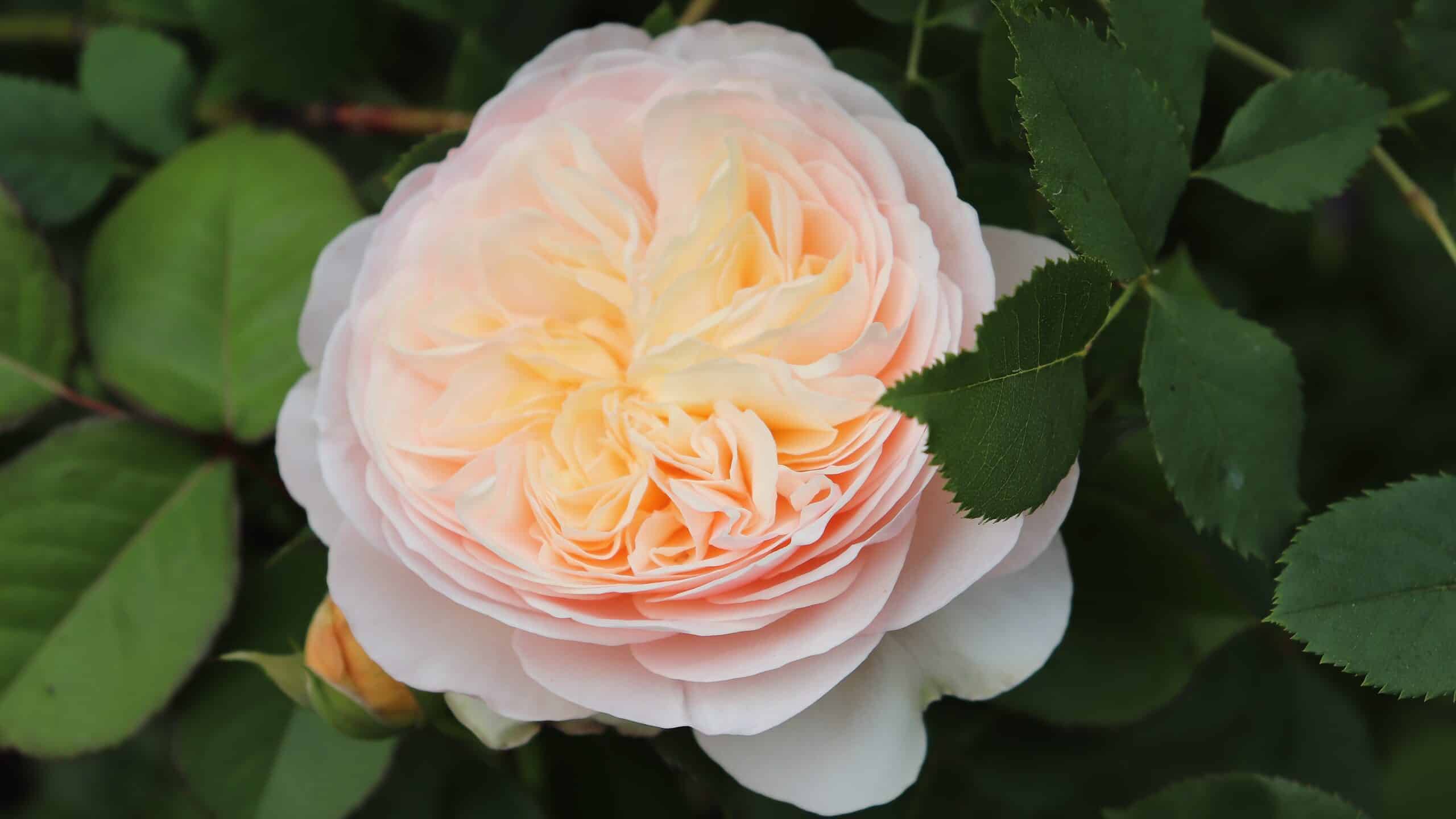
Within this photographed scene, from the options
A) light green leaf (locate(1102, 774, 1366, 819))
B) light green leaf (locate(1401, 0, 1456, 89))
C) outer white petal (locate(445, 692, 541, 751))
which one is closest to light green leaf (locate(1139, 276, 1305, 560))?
light green leaf (locate(1102, 774, 1366, 819))

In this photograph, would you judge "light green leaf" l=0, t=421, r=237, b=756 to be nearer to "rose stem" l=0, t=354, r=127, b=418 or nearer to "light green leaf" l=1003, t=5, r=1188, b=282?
"rose stem" l=0, t=354, r=127, b=418

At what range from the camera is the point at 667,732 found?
58 centimetres

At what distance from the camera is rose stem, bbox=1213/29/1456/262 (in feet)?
2.00

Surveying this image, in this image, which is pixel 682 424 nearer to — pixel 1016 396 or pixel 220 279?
pixel 1016 396

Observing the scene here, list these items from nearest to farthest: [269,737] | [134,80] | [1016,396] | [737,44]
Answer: [1016,396] → [737,44] → [269,737] → [134,80]

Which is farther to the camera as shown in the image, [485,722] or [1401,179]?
[1401,179]

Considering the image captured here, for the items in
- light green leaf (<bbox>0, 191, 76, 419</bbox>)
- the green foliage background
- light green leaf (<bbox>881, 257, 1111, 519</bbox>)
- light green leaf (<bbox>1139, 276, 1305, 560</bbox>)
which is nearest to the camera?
light green leaf (<bbox>881, 257, 1111, 519</bbox>)

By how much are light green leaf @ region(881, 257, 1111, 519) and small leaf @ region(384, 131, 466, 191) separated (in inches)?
12.4

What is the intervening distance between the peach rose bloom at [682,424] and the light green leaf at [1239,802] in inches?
6.2

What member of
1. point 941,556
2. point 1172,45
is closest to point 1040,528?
point 941,556

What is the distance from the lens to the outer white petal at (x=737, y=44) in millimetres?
536

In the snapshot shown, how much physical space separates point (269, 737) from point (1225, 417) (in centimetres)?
57

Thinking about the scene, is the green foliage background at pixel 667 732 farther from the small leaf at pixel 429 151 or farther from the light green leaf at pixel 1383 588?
the small leaf at pixel 429 151

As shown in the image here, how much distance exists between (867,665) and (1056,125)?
0.26 meters
